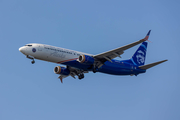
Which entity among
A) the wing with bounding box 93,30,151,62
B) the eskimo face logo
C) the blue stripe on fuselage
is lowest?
the blue stripe on fuselage

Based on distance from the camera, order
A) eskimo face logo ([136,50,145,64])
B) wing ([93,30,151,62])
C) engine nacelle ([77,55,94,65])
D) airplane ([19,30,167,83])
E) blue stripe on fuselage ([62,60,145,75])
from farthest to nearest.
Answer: eskimo face logo ([136,50,145,64]) < blue stripe on fuselage ([62,60,145,75]) < engine nacelle ([77,55,94,65]) < airplane ([19,30,167,83]) < wing ([93,30,151,62])

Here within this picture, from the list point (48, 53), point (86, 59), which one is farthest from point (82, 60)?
point (48, 53)

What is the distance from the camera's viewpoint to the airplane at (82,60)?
147 feet

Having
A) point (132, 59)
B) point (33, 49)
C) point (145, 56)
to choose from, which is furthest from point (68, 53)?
point (145, 56)

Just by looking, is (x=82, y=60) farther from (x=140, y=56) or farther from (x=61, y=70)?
(x=140, y=56)

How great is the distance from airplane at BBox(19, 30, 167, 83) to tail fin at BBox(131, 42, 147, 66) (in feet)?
2.72

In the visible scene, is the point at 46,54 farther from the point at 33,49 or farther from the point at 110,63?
the point at 110,63

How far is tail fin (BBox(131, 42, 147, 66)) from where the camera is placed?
56247 millimetres

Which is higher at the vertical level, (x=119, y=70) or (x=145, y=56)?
(x=145, y=56)

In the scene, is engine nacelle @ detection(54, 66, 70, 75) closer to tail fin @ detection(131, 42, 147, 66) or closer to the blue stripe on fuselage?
the blue stripe on fuselage

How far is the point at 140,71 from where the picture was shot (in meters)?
53.8

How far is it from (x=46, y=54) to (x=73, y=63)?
503 cm

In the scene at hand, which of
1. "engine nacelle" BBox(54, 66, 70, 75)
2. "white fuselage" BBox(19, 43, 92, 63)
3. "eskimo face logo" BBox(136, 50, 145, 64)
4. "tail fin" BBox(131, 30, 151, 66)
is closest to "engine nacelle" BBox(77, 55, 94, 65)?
"white fuselage" BBox(19, 43, 92, 63)

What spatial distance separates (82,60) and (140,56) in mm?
17795
